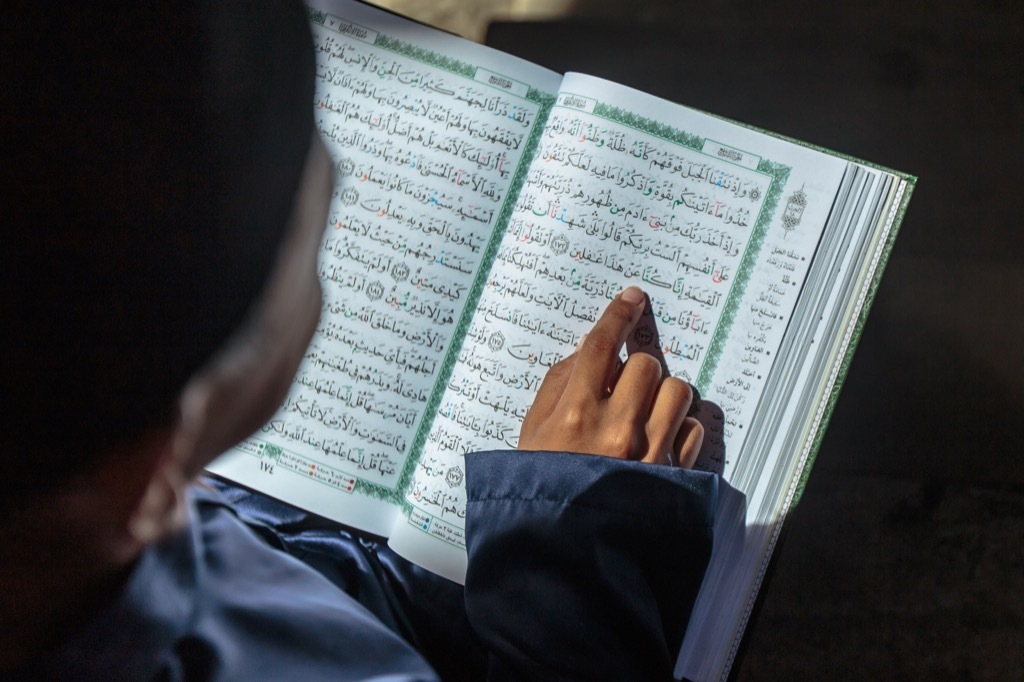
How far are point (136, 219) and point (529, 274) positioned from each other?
1.16ft

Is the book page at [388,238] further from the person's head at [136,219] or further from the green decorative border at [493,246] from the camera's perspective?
the person's head at [136,219]

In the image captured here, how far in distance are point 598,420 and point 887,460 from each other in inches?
11.2

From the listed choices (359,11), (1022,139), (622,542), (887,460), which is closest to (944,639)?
(887,460)

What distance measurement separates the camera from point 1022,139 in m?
Result: 0.64

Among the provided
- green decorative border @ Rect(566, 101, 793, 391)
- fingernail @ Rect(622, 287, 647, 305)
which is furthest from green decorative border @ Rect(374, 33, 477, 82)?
fingernail @ Rect(622, 287, 647, 305)

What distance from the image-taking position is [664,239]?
571 millimetres

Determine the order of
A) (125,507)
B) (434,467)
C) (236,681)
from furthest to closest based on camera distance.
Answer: (434,467)
(236,681)
(125,507)

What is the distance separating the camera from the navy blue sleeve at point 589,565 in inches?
19.5

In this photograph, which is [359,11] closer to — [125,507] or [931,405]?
[125,507]

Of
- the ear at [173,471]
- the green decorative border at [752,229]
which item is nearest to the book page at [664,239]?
the green decorative border at [752,229]

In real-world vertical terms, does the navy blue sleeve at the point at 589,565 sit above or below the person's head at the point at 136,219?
below

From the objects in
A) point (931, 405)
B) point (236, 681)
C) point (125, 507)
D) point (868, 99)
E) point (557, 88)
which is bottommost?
point (236, 681)

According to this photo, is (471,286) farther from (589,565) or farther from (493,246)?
(589,565)

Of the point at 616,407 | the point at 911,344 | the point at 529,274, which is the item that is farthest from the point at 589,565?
the point at 911,344
